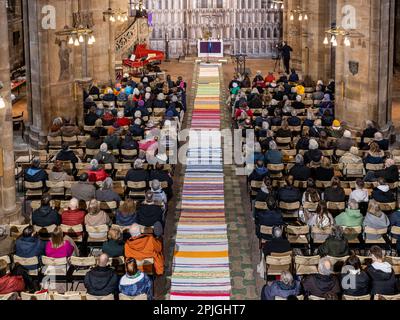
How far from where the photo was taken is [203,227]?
1750cm

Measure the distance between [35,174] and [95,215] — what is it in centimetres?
373

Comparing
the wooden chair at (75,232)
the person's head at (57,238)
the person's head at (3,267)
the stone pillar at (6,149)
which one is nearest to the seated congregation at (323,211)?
the wooden chair at (75,232)

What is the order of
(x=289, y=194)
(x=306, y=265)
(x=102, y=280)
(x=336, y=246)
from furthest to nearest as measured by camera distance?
(x=289, y=194)
(x=336, y=246)
(x=306, y=265)
(x=102, y=280)

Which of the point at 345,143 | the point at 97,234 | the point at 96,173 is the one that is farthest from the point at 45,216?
the point at 345,143

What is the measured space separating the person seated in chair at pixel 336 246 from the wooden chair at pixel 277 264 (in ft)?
2.02

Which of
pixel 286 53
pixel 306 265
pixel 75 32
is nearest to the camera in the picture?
pixel 306 265

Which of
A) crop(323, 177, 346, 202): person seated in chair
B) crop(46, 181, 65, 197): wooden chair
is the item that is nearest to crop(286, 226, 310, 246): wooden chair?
crop(323, 177, 346, 202): person seated in chair

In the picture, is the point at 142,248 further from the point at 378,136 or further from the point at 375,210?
the point at 378,136

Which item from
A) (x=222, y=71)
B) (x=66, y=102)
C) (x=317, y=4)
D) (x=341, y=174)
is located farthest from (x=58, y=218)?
(x=222, y=71)

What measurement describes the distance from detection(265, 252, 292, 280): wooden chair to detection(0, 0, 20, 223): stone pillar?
6.16m

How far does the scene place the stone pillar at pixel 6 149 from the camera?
1620 centimetres

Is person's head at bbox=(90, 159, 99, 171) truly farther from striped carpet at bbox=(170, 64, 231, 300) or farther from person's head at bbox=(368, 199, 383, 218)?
person's head at bbox=(368, 199, 383, 218)

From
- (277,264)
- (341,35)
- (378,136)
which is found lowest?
(277,264)
